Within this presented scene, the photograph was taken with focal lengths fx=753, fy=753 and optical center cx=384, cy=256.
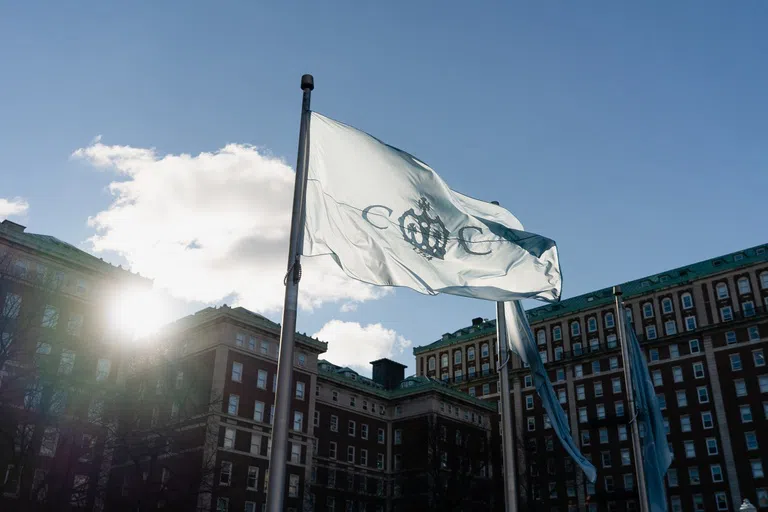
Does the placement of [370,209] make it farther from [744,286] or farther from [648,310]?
[648,310]

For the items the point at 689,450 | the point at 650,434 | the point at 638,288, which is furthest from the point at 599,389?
the point at 650,434

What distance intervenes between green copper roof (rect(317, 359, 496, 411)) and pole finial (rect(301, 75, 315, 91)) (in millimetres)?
86849

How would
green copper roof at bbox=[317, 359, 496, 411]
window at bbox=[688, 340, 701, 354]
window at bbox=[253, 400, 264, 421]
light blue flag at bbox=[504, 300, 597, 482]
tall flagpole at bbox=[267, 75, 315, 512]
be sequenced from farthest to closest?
1. window at bbox=[688, 340, 701, 354]
2. green copper roof at bbox=[317, 359, 496, 411]
3. window at bbox=[253, 400, 264, 421]
4. light blue flag at bbox=[504, 300, 597, 482]
5. tall flagpole at bbox=[267, 75, 315, 512]

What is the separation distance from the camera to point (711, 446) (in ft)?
328

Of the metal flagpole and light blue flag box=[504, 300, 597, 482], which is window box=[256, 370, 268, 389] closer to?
the metal flagpole

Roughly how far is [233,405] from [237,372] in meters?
3.58

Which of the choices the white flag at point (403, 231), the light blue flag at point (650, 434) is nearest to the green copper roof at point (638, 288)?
the light blue flag at point (650, 434)

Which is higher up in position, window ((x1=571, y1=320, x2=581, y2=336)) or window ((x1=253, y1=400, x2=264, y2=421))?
window ((x1=571, y1=320, x2=581, y2=336))

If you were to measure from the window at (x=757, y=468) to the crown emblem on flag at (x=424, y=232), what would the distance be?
9516cm

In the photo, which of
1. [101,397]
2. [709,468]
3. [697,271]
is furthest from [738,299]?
[101,397]

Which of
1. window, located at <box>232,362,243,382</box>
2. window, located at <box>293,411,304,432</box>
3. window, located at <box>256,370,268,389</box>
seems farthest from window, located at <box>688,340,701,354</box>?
window, located at <box>232,362,243,382</box>

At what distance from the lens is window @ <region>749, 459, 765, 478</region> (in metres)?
93.9

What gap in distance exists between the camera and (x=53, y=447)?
65500 mm

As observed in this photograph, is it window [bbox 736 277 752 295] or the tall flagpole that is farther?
window [bbox 736 277 752 295]
